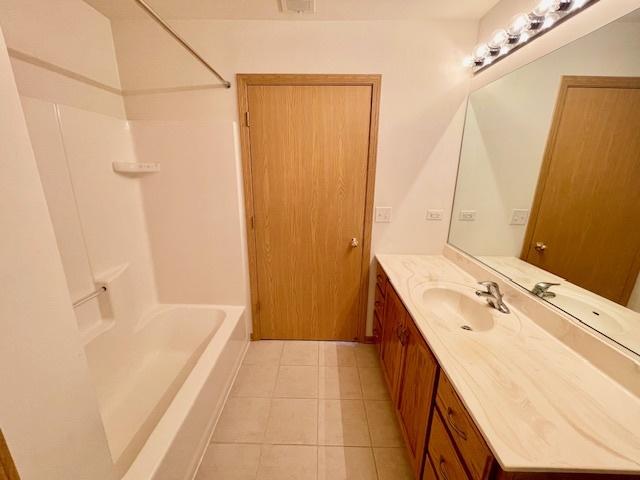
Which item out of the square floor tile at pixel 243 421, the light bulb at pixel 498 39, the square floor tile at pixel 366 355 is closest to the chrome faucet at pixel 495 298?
the square floor tile at pixel 366 355

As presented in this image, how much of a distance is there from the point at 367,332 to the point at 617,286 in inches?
59.4

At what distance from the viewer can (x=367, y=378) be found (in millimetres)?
1705

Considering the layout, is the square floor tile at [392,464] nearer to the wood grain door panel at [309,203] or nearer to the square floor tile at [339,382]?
the square floor tile at [339,382]

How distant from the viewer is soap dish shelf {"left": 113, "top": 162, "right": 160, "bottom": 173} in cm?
151

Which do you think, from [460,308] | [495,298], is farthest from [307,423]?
[495,298]

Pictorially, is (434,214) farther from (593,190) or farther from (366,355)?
(366,355)

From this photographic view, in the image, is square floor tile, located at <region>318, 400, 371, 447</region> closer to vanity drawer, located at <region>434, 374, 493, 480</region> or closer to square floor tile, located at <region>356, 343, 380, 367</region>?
square floor tile, located at <region>356, 343, 380, 367</region>

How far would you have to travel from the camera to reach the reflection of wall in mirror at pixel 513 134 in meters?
0.85

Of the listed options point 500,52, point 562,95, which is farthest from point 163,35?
point 562,95

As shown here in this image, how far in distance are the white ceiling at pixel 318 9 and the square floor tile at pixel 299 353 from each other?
234 centimetres

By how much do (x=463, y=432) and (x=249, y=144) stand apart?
182cm

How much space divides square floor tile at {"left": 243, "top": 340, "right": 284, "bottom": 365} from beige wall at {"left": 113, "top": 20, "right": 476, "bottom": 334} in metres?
1.22

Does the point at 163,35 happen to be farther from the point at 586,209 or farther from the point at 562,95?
the point at 586,209

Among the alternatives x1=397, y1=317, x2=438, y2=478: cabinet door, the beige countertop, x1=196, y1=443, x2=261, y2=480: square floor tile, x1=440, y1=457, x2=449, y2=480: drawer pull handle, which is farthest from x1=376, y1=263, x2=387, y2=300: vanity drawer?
x1=196, y1=443, x2=261, y2=480: square floor tile
